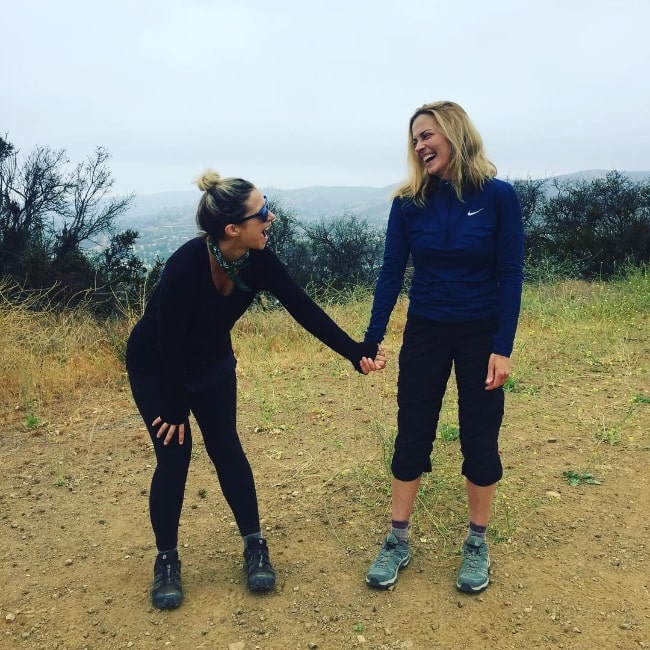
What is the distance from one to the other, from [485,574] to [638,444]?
1718 mm

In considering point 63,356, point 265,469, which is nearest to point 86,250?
point 63,356

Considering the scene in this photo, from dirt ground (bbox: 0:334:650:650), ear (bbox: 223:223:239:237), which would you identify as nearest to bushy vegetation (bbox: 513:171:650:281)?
dirt ground (bbox: 0:334:650:650)

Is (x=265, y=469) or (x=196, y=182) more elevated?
(x=196, y=182)

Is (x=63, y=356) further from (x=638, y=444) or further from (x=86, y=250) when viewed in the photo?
(x=86, y=250)

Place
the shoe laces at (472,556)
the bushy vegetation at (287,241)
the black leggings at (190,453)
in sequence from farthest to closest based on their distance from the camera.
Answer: the bushy vegetation at (287,241)
the shoe laces at (472,556)
the black leggings at (190,453)

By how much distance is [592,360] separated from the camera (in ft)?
17.3

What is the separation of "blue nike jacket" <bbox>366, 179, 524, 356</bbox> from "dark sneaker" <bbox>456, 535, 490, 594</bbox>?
823 mm

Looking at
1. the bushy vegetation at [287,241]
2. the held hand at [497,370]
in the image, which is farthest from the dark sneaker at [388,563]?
the bushy vegetation at [287,241]

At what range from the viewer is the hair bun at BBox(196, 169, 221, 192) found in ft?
7.00

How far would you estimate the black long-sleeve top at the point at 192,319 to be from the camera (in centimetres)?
215

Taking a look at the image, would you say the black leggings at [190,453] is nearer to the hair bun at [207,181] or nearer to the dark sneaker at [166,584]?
the dark sneaker at [166,584]

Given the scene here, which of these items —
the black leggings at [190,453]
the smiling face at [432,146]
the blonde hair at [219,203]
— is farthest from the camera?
the black leggings at [190,453]

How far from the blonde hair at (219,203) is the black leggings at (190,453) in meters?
0.60

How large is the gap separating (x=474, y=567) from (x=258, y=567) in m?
0.84
